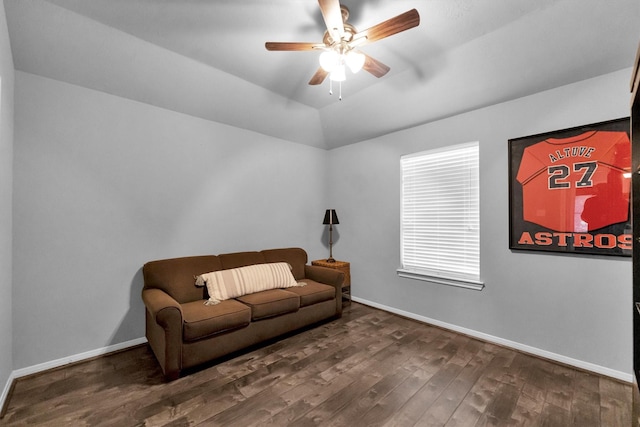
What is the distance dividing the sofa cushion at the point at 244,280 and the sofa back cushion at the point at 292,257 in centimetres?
28

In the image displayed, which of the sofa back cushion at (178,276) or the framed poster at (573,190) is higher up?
the framed poster at (573,190)

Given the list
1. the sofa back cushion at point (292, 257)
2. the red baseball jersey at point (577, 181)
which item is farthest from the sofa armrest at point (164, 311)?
the red baseball jersey at point (577, 181)

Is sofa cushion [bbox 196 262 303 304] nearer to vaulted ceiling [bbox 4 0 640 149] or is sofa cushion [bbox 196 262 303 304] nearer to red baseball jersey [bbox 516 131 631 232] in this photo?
vaulted ceiling [bbox 4 0 640 149]

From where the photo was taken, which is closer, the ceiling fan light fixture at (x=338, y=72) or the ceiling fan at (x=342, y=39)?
the ceiling fan at (x=342, y=39)

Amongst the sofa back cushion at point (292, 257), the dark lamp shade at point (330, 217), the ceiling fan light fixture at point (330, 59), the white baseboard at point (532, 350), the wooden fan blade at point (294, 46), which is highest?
the wooden fan blade at point (294, 46)

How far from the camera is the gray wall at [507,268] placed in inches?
91.7

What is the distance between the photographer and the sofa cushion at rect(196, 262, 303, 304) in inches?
116

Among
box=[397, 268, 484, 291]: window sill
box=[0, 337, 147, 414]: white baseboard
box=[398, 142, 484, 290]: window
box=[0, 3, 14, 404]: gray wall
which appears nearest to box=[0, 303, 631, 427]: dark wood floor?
box=[0, 337, 147, 414]: white baseboard

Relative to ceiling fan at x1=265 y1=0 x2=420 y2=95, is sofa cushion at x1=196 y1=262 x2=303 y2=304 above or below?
below

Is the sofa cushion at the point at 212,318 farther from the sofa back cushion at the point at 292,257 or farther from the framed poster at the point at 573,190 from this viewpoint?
the framed poster at the point at 573,190

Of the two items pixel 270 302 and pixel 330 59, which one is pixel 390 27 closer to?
pixel 330 59

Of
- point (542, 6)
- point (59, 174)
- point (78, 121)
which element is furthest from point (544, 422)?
point (78, 121)

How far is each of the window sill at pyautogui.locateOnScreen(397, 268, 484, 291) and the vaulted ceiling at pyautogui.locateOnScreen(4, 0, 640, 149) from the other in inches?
77.7

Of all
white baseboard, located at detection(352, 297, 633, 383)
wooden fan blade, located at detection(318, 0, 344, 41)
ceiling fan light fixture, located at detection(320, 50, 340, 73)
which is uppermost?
wooden fan blade, located at detection(318, 0, 344, 41)
